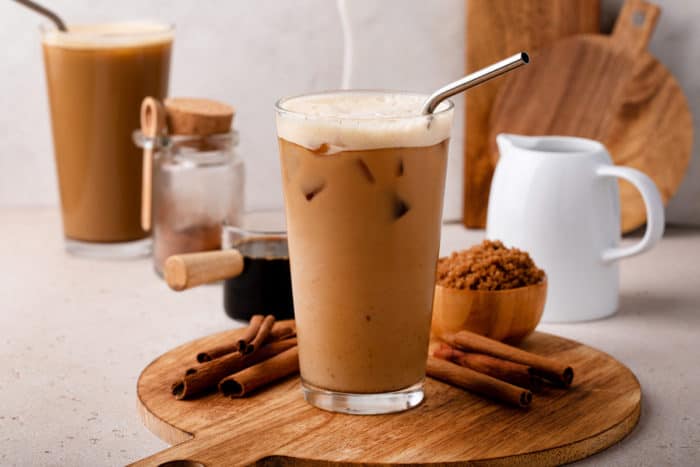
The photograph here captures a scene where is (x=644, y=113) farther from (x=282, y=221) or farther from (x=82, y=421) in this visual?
(x=82, y=421)

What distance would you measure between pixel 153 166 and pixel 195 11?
404 millimetres

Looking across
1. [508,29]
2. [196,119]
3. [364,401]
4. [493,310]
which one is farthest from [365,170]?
[508,29]

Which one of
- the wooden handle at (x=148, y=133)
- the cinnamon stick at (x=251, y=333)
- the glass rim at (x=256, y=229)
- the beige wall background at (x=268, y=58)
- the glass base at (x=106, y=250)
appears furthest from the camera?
the beige wall background at (x=268, y=58)

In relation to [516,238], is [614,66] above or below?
above

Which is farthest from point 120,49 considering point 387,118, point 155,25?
point 387,118

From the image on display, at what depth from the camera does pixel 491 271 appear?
125 cm

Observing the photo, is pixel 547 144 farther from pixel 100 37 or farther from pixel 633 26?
pixel 100 37

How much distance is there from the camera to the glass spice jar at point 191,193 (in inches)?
61.7

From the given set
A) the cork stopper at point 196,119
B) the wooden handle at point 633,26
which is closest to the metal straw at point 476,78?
the cork stopper at point 196,119

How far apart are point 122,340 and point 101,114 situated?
460 mm

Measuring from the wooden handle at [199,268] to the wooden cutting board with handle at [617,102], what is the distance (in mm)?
637

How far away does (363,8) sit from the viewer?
1.80m

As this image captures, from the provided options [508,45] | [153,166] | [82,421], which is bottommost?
[82,421]

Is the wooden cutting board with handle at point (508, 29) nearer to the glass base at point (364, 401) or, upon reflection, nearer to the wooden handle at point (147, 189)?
the wooden handle at point (147, 189)
